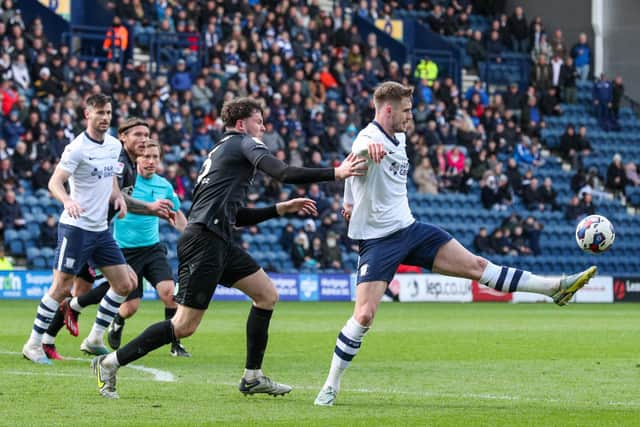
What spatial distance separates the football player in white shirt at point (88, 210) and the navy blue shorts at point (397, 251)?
3.70 metres

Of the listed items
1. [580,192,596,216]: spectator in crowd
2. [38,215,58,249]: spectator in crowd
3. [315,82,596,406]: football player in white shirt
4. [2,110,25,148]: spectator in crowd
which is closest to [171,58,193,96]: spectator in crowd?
[2,110,25,148]: spectator in crowd

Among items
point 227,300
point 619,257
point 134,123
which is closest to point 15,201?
point 227,300

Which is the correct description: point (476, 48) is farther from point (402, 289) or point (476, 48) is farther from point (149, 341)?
point (149, 341)

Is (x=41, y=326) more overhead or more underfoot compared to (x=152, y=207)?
more underfoot

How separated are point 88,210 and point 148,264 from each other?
1.87 metres

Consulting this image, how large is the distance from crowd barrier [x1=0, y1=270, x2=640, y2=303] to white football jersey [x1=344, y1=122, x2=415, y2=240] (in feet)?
61.7

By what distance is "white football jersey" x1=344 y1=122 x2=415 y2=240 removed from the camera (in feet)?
33.1

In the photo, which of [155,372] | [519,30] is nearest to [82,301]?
[155,372]

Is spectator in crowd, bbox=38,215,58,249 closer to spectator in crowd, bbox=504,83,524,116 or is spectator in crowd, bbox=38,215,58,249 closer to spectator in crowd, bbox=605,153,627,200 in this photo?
spectator in crowd, bbox=504,83,524,116

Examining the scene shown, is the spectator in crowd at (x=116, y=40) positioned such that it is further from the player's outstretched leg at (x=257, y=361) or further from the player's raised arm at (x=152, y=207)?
the player's outstretched leg at (x=257, y=361)

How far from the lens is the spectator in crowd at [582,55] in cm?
4188

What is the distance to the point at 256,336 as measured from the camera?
10484 millimetres

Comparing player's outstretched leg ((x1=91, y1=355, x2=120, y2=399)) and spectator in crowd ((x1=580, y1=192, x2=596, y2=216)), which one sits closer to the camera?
player's outstretched leg ((x1=91, y1=355, x2=120, y2=399))

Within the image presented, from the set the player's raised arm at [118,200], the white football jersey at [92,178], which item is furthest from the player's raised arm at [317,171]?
the white football jersey at [92,178]
